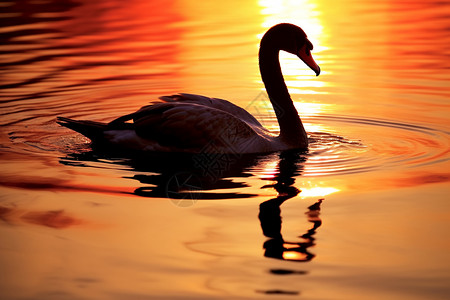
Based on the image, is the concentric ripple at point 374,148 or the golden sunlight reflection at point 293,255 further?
the concentric ripple at point 374,148

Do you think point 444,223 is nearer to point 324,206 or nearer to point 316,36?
point 324,206

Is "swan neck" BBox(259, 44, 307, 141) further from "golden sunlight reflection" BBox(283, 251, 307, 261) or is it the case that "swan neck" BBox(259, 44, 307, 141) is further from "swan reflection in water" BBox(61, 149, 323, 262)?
"golden sunlight reflection" BBox(283, 251, 307, 261)

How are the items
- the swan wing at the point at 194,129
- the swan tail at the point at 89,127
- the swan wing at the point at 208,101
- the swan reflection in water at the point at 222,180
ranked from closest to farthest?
the swan reflection in water at the point at 222,180 < the swan wing at the point at 194,129 < the swan wing at the point at 208,101 < the swan tail at the point at 89,127

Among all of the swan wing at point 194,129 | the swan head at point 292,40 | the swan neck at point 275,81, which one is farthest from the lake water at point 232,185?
the swan head at point 292,40

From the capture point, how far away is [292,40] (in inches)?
320

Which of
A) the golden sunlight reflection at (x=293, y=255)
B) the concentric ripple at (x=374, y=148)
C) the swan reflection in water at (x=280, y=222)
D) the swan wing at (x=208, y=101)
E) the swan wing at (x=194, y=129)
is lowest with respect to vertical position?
the golden sunlight reflection at (x=293, y=255)

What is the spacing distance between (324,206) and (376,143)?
7.51 feet

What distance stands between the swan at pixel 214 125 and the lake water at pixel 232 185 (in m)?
0.17

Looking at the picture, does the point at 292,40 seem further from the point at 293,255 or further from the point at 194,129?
the point at 293,255

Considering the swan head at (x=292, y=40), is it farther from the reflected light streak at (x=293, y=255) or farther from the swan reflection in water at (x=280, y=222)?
the reflected light streak at (x=293, y=255)

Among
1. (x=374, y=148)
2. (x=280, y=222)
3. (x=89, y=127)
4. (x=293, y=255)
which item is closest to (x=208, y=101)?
(x=89, y=127)

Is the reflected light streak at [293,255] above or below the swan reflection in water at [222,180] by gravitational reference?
below

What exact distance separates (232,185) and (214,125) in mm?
1022

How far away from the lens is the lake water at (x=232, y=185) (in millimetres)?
4863
